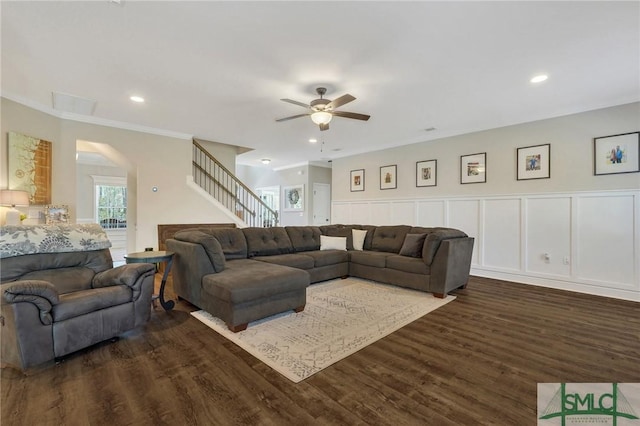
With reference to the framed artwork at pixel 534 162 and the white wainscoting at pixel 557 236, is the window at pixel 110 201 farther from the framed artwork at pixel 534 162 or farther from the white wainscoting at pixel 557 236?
the framed artwork at pixel 534 162

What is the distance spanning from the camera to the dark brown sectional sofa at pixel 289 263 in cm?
277

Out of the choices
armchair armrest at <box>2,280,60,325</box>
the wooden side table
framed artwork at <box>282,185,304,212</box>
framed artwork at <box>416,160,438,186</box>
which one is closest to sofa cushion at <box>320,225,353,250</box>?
framed artwork at <box>416,160,438,186</box>

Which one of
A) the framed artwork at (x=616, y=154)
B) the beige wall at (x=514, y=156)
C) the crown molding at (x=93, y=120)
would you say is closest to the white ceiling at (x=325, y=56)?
the crown molding at (x=93, y=120)

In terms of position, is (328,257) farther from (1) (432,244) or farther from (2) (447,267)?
(2) (447,267)

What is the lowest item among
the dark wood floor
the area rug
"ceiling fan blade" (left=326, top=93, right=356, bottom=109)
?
the dark wood floor

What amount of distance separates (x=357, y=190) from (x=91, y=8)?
595cm

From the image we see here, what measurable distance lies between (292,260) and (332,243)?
1.07m

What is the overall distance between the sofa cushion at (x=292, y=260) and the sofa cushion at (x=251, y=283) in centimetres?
74

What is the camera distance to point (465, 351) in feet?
7.63

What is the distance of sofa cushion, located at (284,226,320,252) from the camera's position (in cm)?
479

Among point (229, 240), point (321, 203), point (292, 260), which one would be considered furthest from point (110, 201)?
point (292, 260)

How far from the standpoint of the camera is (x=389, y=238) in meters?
4.88

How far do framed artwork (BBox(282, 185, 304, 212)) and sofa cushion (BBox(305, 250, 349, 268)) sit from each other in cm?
441

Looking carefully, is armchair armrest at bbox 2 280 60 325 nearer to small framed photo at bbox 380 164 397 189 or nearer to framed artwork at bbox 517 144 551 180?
small framed photo at bbox 380 164 397 189
